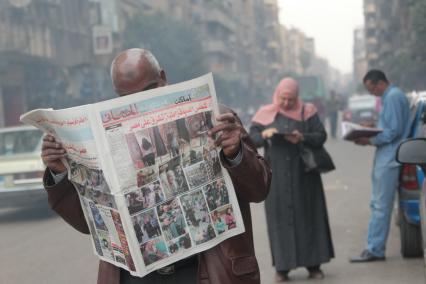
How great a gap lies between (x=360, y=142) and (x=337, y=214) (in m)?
3.18

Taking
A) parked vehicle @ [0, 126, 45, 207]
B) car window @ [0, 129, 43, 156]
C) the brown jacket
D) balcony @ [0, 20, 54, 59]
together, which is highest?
balcony @ [0, 20, 54, 59]

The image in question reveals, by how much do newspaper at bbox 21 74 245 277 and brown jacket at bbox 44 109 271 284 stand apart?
0.05 m

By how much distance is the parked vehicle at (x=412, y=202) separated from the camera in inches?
237

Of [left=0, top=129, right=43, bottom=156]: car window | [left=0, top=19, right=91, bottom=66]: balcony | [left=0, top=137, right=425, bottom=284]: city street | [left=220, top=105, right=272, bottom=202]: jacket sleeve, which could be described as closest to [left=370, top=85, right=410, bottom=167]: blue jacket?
[left=0, top=137, right=425, bottom=284]: city street

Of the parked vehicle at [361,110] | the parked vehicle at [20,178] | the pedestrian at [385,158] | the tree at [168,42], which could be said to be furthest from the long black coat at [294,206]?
the tree at [168,42]

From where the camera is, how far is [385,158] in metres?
6.09

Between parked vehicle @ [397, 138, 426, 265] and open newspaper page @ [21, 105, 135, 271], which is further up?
open newspaper page @ [21, 105, 135, 271]

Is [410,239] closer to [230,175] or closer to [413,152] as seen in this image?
[413,152]

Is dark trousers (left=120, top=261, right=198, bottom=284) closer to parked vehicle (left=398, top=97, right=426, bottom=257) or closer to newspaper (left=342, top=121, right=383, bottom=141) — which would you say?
newspaper (left=342, top=121, right=383, bottom=141)

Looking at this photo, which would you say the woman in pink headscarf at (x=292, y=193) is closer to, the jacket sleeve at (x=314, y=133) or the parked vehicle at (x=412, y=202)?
the jacket sleeve at (x=314, y=133)

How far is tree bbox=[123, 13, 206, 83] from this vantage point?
4250 cm

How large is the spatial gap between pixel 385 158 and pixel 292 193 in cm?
94

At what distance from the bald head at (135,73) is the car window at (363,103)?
105 feet

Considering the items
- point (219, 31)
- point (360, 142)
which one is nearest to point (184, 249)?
point (360, 142)
